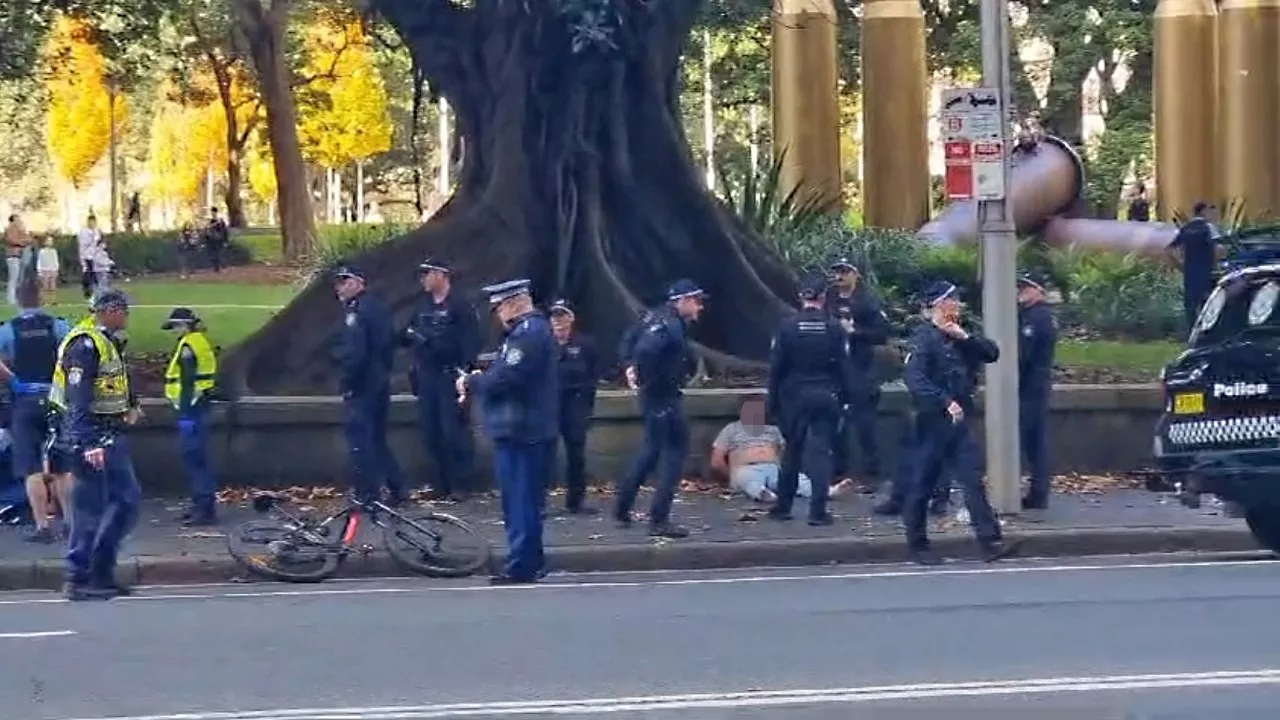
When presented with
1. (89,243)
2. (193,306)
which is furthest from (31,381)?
(89,243)

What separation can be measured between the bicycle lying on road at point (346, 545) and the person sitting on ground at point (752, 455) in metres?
3.31

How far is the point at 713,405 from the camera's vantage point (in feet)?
57.9

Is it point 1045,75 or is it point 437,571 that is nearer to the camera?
point 437,571

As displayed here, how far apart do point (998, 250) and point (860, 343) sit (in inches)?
59.2

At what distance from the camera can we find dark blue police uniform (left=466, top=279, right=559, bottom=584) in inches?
511

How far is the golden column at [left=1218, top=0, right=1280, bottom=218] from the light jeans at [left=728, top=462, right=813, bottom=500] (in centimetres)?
2304

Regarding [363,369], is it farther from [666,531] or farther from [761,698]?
[761,698]

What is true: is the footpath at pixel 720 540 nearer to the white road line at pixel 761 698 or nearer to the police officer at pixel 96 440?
the police officer at pixel 96 440

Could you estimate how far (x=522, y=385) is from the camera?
42.6 feet

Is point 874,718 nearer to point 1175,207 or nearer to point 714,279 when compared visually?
point 714,279

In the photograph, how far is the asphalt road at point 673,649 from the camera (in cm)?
854

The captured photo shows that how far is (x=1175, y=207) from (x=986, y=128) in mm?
24445

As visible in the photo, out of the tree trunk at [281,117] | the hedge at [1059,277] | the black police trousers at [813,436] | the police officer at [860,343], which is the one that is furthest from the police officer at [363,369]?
the tree trunk at [281,117]

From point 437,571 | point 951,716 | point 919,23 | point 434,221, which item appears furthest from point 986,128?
point 919,23
